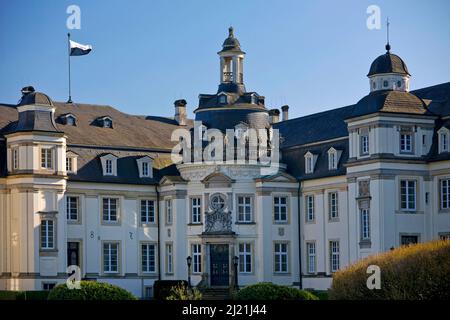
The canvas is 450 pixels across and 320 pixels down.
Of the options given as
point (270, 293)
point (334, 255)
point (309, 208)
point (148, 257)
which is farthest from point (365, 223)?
point (270, 293)

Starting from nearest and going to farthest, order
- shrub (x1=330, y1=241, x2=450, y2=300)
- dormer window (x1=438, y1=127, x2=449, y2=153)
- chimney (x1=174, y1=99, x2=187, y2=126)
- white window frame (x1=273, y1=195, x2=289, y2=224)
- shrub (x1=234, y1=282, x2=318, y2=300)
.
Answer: shrub (x1=330, y1=241, x2=450, y2=300)
shrub (x1=234, y1=282, x2=318, y2=300)
dormer window (x1=438, y1=127, x2=449, y2=153)
white window frame (x1=273, y1=195, x2=289, y2=224)
chimney (x1=174, y1=99, x2=187, y2=126)

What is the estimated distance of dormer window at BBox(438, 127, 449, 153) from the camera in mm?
77000

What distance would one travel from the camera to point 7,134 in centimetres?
8338

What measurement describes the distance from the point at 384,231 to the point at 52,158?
68.6ft

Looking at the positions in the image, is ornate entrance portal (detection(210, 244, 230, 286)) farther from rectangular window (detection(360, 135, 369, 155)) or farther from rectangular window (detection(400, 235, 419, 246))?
rectangular window (detection(400, 235, 419, 246))

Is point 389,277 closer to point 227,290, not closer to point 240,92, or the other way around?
point 227,290

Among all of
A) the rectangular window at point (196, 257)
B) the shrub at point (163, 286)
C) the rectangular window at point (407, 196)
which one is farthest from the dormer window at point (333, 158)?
the shrub at point (163, 286)

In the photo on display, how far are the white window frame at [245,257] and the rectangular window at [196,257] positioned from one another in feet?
8.64

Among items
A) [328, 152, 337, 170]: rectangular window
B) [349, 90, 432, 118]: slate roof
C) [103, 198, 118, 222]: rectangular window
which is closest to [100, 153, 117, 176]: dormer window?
[103, 198, 118, 222]: rectangular window

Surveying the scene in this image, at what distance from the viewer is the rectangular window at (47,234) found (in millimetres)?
82875

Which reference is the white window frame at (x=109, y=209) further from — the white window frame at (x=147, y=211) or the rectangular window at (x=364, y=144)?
the rectangular window at (x=364, y=144)

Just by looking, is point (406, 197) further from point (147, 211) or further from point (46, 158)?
point (46, 158)

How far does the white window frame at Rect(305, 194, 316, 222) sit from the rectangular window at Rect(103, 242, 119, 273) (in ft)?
40.5
